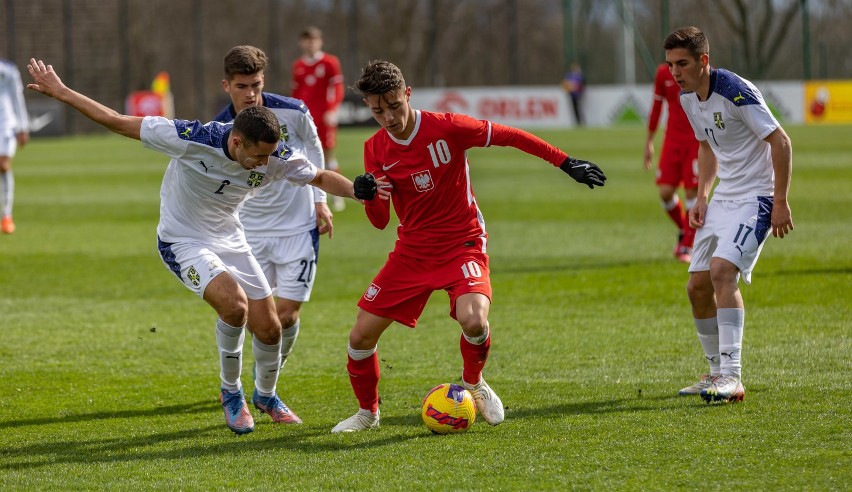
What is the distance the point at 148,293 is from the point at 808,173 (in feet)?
43.4

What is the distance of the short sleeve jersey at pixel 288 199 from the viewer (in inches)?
267

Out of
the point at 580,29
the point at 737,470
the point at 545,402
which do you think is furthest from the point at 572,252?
the point at 580,29

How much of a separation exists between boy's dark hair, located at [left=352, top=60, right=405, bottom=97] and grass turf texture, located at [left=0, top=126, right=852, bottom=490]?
1.69 m

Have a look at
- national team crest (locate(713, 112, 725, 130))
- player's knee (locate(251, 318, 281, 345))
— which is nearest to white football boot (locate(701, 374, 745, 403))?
national team crest (locate(713, 112, 725, 130))

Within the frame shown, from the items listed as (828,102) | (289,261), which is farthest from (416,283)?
(828,102)

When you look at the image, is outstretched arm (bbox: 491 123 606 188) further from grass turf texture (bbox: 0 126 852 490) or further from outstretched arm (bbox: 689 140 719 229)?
grass turf texture (bbox: 0 126 852 490)

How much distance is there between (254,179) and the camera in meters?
5.79

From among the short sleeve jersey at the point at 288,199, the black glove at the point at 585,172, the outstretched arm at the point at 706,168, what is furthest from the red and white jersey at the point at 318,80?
the black glove at the point at 585,172

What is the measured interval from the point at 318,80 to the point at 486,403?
40.1ft

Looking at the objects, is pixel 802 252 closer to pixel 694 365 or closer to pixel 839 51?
pixel 694 365

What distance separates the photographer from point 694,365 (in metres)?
7.09

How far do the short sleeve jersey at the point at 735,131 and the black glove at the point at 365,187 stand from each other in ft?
6.57

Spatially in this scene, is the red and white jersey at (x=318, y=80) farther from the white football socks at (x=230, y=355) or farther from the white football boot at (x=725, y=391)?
the white football boot at (x=725, y=391)

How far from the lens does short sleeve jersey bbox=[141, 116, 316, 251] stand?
5.65 m
